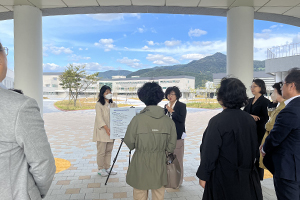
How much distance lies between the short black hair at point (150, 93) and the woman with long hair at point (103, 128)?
4.94 feet

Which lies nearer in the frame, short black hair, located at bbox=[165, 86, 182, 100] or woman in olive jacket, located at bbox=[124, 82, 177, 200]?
woman in olive jacket, located at bbox=[124, 82, 177, 200]

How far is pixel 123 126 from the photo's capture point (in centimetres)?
350

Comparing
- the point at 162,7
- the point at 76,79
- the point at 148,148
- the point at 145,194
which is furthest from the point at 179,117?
the point at 76,79

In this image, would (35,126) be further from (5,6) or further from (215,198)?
(5,6)

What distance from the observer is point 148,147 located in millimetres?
2150

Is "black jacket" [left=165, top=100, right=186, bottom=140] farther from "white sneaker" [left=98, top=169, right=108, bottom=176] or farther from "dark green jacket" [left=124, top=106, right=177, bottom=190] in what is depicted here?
"white sneaker" [left=98, top=169, right=108, bottom=176]

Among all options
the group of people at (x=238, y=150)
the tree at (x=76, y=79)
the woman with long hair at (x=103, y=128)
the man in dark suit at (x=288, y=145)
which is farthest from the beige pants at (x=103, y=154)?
the tree at (x=76, y=79)

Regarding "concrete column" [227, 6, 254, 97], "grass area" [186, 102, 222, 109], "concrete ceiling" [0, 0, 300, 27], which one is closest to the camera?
"concrete ceiling" [0, 0, 300, 27]

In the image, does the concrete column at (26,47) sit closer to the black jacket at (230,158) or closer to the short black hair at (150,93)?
the short black hair at (150,93)

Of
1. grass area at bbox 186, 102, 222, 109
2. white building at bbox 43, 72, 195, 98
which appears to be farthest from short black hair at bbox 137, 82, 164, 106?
grass area at bbox 186, 102, 222, 109

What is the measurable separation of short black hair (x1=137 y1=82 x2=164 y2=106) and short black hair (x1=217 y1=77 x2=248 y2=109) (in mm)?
705

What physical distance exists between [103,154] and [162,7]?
3.16 metres

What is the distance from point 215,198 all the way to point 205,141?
466 millimetres

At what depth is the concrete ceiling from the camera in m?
4.15
